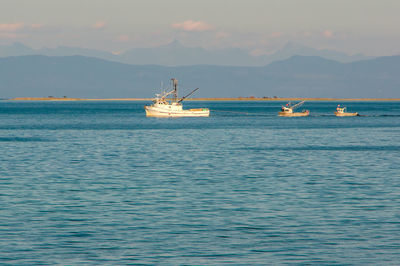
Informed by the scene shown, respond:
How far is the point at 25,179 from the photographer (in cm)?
4769

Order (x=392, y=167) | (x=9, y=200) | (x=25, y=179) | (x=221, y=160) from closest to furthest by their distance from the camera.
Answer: (x=9, y=200) → (x=25, y=179) → (x=392, y=167) → (x=221, y=160)

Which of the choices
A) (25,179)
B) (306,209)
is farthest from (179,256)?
(25,179)

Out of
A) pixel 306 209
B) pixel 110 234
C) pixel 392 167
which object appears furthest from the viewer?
pixel 392 167

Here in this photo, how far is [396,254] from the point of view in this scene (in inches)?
992

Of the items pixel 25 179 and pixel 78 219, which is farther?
pixel 25 179

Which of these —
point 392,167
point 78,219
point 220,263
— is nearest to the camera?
point 220,263

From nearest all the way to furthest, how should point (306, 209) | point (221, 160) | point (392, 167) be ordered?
point (306, 209), point (392, 167), point (221, 160)

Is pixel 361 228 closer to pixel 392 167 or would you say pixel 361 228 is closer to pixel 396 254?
pixel 396 254

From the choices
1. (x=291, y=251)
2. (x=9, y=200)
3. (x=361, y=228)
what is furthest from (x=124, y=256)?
(x=9, y=200)

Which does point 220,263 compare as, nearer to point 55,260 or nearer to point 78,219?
point 55,260

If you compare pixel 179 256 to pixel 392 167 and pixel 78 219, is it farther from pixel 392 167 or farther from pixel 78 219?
pixel 392 167

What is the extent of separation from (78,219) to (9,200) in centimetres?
752

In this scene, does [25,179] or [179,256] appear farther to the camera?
[25,179]

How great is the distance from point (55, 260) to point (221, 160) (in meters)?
40.8
